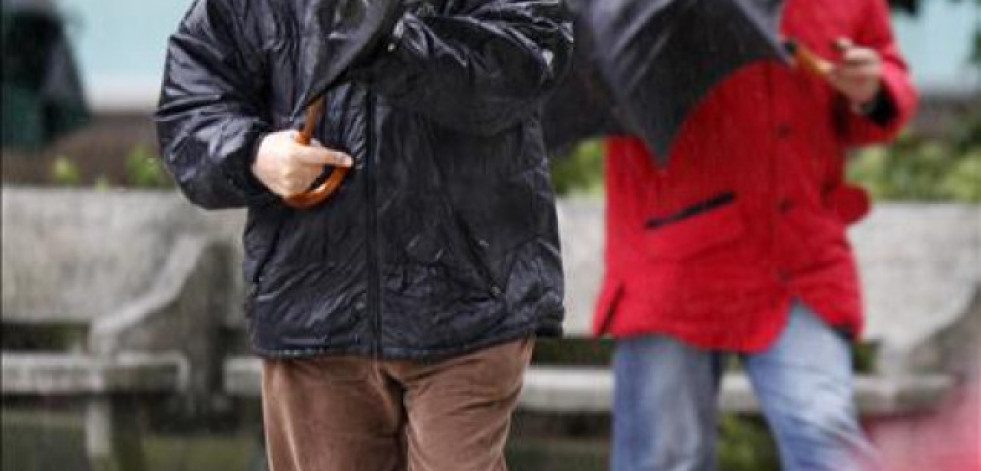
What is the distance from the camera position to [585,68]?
240 inches

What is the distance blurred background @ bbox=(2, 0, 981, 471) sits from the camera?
8.33 metres

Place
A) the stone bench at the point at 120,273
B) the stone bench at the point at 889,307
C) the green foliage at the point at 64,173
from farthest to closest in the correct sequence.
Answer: the green foliage at the point at 64,173
the stone bench at the point at 120,273
the stone bench at the point at 889,307

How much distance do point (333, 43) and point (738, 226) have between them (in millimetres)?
2186

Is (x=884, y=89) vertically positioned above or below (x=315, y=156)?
below

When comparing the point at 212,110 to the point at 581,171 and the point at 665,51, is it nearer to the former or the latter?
the point at 665,51

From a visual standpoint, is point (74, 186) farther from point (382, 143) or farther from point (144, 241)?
point (382, 143)

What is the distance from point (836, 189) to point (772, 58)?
18.3 inches

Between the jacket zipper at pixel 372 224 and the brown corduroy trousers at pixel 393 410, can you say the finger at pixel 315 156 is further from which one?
the brown corduroy trousers at pixel 393 410

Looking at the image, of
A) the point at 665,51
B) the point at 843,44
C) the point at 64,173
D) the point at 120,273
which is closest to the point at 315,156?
the point at 665,51

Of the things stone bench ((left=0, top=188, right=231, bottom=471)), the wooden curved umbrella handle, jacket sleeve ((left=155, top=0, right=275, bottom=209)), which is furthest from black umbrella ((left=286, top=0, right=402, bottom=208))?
stone bench ((left=0, top=188, right=231, bottom=471))

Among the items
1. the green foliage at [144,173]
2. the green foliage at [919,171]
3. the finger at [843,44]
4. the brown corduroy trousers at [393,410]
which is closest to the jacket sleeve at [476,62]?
the brown corduroy trousers at [393,410]

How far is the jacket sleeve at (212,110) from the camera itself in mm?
4375

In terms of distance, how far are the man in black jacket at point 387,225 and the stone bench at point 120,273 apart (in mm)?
4235

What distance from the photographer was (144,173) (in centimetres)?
1073
